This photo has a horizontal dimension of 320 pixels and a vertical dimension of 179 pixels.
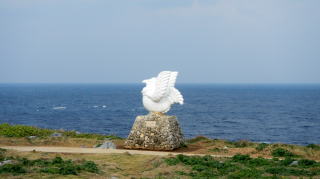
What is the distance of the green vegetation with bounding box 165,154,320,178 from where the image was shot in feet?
58.9

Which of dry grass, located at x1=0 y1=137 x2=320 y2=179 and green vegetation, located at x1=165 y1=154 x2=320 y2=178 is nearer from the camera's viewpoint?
green vegetation, located at x1=165 y1=154 x2=320 y2=178

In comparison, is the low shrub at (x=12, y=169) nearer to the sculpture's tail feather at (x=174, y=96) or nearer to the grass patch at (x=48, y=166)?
the grass patch at (x=48, y=166)

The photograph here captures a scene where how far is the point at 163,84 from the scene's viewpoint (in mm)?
26562

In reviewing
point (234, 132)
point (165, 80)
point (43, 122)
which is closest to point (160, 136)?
point (165, 80)

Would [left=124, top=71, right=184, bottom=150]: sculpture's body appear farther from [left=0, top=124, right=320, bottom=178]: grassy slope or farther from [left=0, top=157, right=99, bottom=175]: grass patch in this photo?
[left=0, top=157, right=99, bottom=175]: grass patch

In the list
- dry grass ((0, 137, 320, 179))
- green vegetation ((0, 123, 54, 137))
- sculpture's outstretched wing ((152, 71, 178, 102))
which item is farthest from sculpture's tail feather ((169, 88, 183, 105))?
green vegetation ((0, 123, 54, 137))

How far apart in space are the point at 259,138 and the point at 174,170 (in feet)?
119

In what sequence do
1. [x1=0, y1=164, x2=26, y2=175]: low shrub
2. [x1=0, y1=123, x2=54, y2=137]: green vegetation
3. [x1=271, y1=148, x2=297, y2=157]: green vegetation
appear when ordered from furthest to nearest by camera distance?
[x1=0, y1=123, x2=54, y2=137]: green vegetation
[x1=271, y1=148, x2=297, y2=157]: green vegetation
[x1=0, y1=164, x2=26, y2=175]: low shrub

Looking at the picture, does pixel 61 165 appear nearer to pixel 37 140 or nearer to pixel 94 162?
pixel 94 162

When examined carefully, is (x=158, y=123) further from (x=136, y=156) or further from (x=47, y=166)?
(x=47, y=166)

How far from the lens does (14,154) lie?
2175cm

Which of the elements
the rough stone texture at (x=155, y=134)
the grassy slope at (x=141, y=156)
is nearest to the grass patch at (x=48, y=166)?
the grassy slope at (x=141, y=156)

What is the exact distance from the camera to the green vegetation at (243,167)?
1795 centimetres

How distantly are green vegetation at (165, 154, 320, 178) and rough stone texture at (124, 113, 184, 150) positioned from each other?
4.46m
